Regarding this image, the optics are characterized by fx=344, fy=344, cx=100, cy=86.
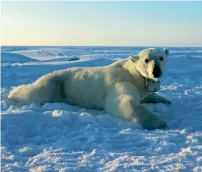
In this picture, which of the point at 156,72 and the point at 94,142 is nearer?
the point at 94,142

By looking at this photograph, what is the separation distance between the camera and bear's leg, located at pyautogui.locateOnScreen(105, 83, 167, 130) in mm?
3641

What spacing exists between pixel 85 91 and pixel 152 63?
1.02 meters

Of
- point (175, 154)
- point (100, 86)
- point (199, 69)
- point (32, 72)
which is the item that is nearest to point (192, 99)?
point (100, 86)

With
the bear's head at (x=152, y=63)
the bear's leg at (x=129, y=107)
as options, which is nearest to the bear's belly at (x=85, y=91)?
the bear's leg at (x=129, y=107)

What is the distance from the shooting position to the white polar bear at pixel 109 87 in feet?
13.8

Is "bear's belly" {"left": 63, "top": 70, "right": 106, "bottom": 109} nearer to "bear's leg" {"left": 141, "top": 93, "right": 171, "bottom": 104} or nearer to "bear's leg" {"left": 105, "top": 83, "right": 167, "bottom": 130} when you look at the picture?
"bear's leg" {"left": 105, "top": 83, "right": 167, "bottom": 130}

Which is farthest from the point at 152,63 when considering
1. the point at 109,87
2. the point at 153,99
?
the point at 153,99

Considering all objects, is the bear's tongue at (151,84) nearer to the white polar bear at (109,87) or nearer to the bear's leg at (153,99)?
the white polar bear at (109,87)

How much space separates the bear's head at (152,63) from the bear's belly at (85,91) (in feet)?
1.84

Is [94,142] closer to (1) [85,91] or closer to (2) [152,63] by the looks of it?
(2) [152,63]

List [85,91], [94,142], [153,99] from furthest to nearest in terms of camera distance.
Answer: [153,99] → [85,91] → [94,142]

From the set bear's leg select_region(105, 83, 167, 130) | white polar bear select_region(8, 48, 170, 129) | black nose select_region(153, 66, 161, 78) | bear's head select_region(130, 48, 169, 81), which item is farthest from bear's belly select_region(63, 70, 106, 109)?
black nose select_region(153, 66, 161, 78)

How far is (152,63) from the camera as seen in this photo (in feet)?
13.9

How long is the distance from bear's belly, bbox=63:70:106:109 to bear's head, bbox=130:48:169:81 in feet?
1.84
